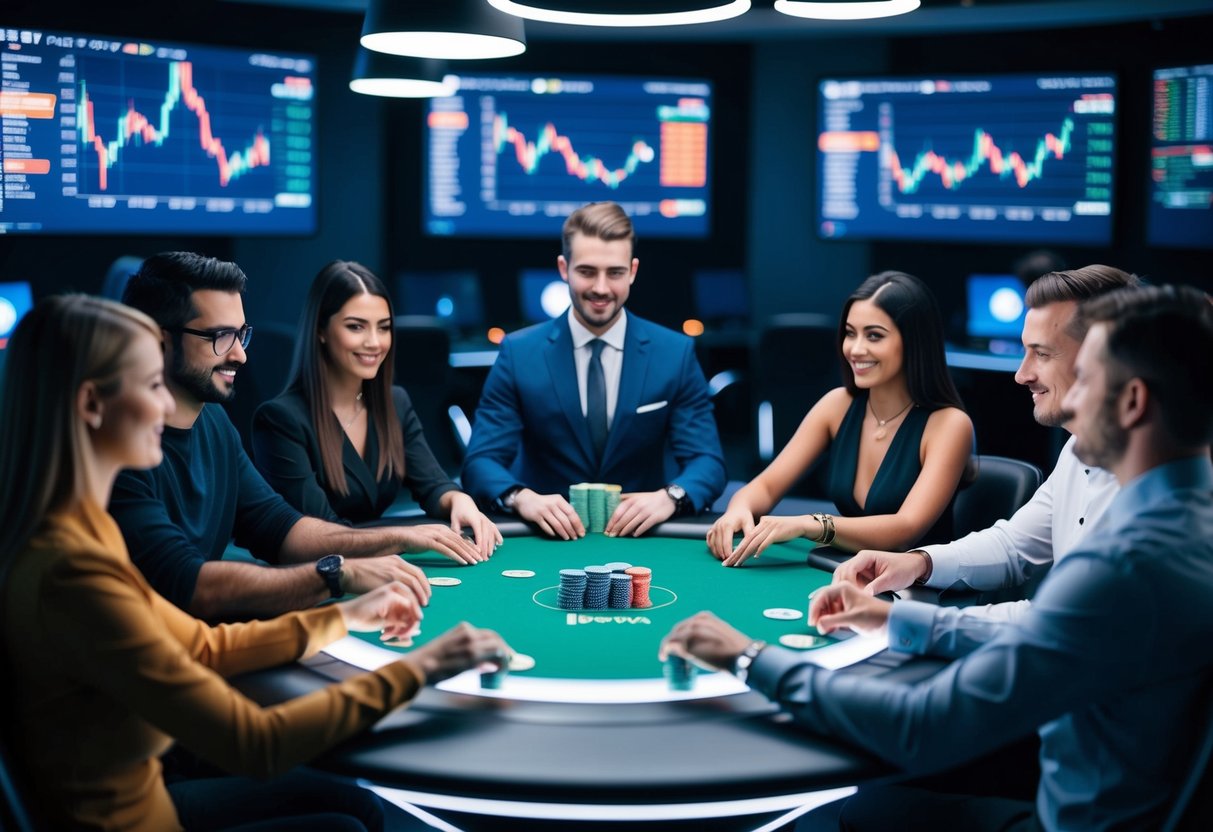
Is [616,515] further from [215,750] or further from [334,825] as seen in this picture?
[215,750]

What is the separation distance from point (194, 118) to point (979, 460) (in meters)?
4.35

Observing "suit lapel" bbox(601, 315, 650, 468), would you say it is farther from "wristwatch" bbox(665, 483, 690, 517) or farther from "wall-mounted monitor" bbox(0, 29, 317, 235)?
"wall-mounted monitor" bbox(0, 29, 317, 235)

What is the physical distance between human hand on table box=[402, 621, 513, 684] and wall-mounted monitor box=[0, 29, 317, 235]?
4.36 m

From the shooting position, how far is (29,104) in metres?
5.43

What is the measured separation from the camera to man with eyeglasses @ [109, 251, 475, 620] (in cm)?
246

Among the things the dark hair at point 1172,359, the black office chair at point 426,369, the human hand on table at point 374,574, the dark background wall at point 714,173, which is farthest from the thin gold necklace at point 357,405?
the dark background wall at point 714,173

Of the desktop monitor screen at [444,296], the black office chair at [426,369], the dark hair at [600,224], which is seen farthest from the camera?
the desktop monitor screen at [444,296]

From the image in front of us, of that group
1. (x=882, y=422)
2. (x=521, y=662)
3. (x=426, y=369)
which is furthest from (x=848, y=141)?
(x=521, y=662)

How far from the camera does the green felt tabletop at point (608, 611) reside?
2252 millimetres

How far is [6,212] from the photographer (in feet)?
17.9

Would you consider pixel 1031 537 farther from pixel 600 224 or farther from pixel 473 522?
pixel 600 224

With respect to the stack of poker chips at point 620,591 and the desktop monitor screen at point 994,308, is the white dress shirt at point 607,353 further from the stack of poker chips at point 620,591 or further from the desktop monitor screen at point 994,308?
the desktop monitor screen at point 994,308

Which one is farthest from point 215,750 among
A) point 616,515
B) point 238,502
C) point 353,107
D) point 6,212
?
point 353,107

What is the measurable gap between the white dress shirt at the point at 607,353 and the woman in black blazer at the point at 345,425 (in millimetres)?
634
